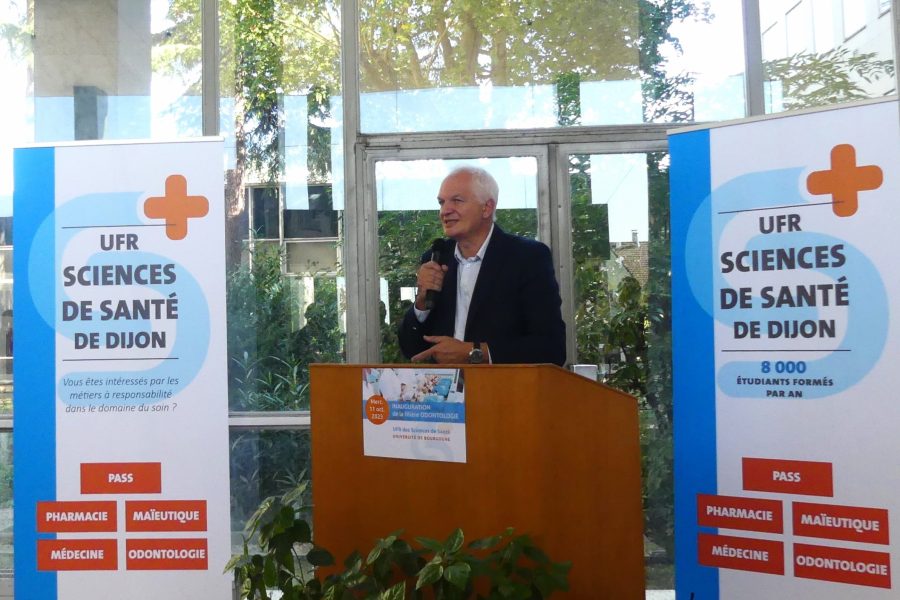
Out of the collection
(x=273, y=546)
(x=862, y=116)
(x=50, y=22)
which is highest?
(x=50, y=22)

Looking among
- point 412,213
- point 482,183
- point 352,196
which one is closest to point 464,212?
point 482,183

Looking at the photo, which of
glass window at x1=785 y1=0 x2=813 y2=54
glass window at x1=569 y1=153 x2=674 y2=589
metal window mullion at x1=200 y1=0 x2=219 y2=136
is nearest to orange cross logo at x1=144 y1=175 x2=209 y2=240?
metal window mullion at x1=200 y1=0 x2=219 y2=136

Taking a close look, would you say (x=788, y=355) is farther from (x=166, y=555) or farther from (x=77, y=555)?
(x=77, y=555)

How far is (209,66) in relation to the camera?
465 cm

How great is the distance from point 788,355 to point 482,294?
128 cm

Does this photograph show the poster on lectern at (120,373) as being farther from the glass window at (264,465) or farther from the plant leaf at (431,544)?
Result: the plant leaf at (431,544)

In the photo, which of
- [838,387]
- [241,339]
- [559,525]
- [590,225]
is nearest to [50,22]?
[241,339]

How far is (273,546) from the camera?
2.93 metres

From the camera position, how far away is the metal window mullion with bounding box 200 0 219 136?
4.61m

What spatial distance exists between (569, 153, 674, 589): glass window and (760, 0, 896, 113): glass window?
2.25ft

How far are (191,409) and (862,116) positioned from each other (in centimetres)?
292

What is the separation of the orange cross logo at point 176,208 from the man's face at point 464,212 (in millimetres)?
1069

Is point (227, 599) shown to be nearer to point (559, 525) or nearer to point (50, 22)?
point (559, 525)

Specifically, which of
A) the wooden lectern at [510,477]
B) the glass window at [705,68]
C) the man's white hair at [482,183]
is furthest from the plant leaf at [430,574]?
the glass window at [705,68]
